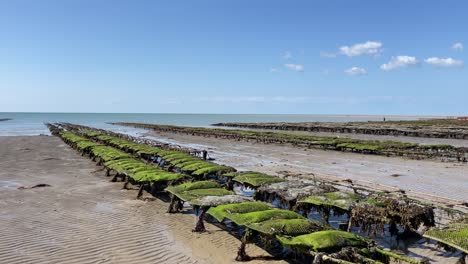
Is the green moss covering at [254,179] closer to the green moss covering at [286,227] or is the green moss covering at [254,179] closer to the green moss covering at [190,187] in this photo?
the green moss covering at [190,187]

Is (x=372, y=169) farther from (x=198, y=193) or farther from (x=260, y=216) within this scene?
(x=260, y=216)

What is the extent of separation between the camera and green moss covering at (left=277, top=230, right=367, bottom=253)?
8969 mm

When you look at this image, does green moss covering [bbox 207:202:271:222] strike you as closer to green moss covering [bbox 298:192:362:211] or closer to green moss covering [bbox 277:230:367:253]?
green moss covering [bbox 298:192:362:211]

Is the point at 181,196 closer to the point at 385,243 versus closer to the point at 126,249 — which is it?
the point at 126,249

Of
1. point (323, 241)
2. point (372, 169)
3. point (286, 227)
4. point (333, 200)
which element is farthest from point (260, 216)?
point (372, 169)

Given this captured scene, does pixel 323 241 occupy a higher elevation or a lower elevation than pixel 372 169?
higher

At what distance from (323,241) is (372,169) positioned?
62.6 feet

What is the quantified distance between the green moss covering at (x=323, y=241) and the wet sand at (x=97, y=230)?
146cm

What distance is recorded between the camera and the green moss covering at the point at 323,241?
29.4ft

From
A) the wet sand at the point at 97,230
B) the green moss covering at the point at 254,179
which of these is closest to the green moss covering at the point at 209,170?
the green moss covering at the point at 254,179

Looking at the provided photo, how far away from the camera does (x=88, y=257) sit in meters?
10.1

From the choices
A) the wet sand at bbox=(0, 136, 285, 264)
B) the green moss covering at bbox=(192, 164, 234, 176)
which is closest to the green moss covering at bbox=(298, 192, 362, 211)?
the wet sand at bbox=(0, 136, 285, 264)

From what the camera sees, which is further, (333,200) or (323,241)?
(333,200)

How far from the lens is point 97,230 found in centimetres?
1245
